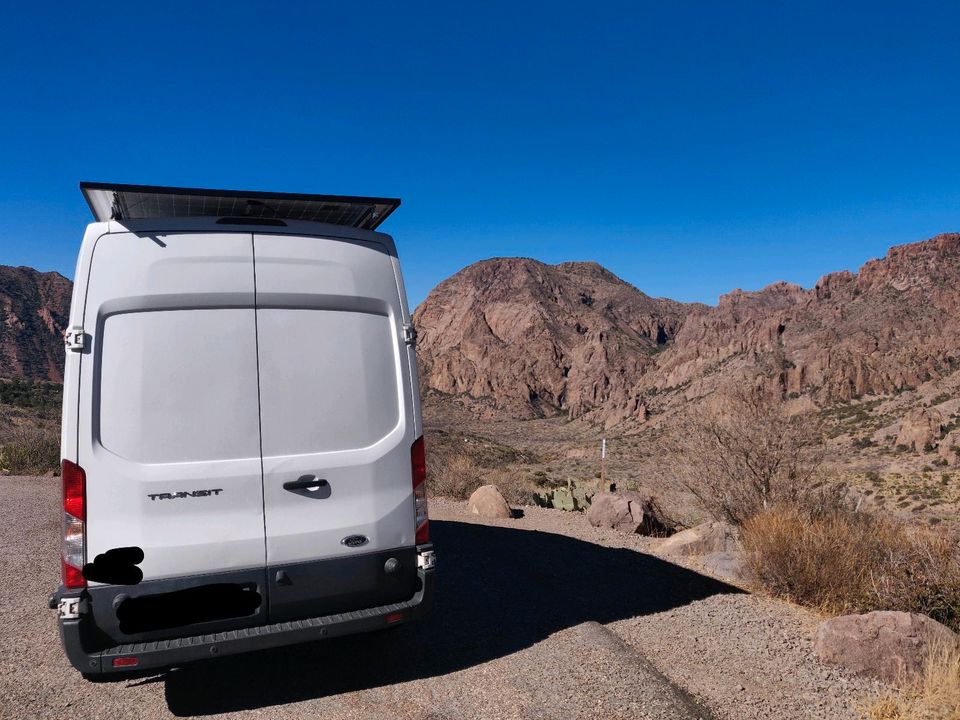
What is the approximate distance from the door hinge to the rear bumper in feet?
4.59

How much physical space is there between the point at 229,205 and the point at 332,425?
1.53 m

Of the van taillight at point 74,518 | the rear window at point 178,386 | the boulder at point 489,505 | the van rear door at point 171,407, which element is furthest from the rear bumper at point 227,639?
the boulder at point 489,505

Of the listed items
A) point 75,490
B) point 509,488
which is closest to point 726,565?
point 75,490

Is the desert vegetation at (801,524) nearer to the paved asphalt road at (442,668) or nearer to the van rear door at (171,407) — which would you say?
the paved asphalt road at (442,668)

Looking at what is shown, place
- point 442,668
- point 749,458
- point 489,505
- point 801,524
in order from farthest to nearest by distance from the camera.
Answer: point 489,505
point 749,458
point 801,524
point 442,668

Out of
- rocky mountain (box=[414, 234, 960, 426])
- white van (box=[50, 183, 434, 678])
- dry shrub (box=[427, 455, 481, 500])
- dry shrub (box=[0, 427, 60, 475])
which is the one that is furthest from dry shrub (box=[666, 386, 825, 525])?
rocky mountain (box=[414, 234, 960, 426])

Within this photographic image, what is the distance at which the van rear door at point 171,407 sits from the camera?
140 inches

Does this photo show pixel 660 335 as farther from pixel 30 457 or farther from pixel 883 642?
pixel 883 642

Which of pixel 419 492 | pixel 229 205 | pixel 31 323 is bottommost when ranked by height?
pixel 419 492

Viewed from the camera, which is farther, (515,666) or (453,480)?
(453,480)

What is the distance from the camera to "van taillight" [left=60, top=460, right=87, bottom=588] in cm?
350

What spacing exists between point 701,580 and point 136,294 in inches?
217

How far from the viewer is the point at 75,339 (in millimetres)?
3551

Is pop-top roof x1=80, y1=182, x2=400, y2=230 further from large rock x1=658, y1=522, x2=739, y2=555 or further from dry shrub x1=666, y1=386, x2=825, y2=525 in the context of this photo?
dry shrub x1=666, y1=386, x2=825, y2=525
